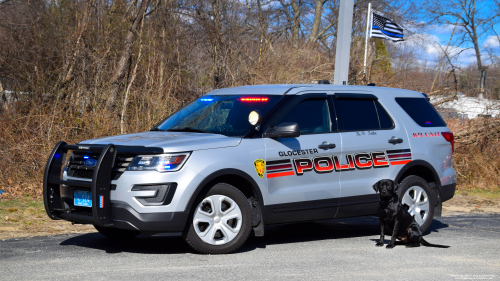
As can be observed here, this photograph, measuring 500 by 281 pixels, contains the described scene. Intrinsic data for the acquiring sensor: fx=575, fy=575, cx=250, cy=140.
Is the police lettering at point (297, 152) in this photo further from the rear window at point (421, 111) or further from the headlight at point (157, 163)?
the rear window at point (421, 111)

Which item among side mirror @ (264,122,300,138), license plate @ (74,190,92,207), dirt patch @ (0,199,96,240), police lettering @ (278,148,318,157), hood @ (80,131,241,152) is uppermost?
side mirror @ (264,122,300,138)

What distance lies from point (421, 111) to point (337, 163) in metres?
1.95

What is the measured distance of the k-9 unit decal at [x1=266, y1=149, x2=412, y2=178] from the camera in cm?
640

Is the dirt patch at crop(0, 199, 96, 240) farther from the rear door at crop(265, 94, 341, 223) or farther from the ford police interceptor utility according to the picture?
the rear door at crop(265, 94, 341, 223)

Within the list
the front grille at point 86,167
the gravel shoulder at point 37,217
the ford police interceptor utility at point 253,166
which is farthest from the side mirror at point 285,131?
the gravel shoulder at point 37,217

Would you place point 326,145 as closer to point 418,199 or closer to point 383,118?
point 383,118

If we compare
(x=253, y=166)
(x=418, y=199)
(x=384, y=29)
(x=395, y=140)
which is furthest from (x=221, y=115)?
(x=384, y=29)

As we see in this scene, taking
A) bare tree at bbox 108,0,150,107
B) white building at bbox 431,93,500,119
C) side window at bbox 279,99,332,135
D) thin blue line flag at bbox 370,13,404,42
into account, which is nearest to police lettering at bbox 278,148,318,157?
side window at bbox 279,99,332,135

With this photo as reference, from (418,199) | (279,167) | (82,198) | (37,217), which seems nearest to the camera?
(82,198)

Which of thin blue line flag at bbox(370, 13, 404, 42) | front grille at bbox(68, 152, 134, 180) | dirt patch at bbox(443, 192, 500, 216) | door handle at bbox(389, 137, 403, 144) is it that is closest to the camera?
front grille at bbox(68, 152, 134, 180)

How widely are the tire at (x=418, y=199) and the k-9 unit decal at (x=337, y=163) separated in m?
0.30

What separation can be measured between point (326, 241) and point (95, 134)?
6699 millimetres

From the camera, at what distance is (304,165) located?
21.5 ft

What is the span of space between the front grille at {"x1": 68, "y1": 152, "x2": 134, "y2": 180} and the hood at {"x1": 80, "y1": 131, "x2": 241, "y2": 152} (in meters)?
0.21
